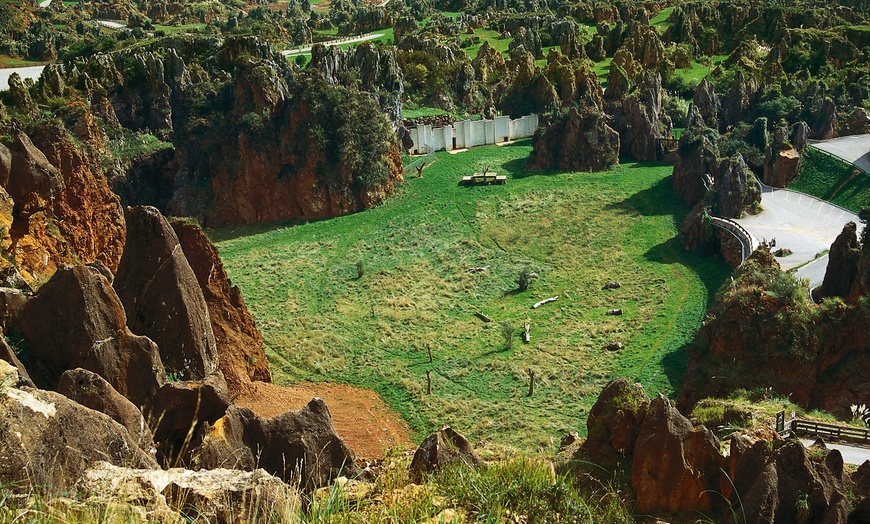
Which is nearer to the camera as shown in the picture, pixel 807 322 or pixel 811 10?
pixel 807 322

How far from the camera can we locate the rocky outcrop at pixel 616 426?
61.1 ft

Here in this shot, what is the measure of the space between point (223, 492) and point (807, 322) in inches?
893

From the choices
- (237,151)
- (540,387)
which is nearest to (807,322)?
(540,387)

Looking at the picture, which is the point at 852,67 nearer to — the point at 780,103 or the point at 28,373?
the point at 780,103

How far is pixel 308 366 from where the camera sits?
32.0m

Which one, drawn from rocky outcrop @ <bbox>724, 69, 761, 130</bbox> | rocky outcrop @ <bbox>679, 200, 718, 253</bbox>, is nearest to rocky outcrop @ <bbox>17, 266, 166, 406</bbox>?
rocky outcrop @ <bbox>679, 200, 718, 253</bbox>

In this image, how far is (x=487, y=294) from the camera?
1563 inches

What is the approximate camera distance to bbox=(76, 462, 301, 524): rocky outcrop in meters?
9.51

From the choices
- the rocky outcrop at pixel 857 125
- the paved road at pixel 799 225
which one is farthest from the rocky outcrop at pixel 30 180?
the rocky outcrop at pixel 857 125

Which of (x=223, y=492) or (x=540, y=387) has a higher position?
(x=223, y=492)

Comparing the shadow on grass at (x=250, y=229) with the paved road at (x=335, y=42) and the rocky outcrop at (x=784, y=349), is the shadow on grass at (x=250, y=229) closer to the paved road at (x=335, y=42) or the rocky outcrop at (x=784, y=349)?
the rocky outcrop at (x=784, y=349)

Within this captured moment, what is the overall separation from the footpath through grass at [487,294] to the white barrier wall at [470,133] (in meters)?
5.67

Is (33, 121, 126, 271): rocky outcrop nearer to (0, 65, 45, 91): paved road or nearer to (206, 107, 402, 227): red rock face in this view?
(206, 107, 402, 227): red rock face

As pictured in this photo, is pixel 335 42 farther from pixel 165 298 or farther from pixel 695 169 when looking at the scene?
pixel 165 298
